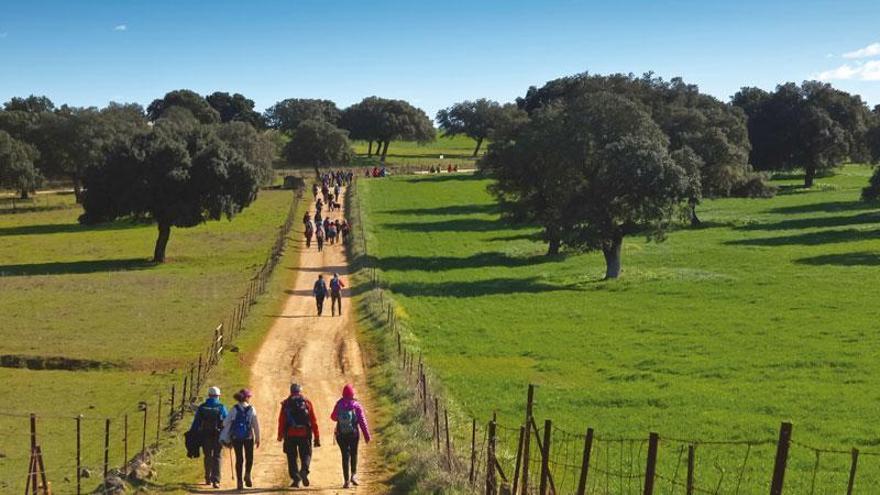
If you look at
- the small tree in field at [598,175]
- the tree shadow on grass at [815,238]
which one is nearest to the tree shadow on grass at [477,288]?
the small tree in field at [598,175]

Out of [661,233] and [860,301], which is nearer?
[860,301]

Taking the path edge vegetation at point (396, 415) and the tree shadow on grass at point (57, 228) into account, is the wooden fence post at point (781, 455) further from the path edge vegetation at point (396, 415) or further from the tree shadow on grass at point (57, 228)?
the tree shadow on grass at point (57, 228)

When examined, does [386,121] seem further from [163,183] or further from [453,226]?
→ [163,183]

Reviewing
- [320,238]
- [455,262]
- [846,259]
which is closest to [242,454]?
[455,262]

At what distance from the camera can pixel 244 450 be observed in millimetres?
20250

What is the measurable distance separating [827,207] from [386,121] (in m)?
92.1

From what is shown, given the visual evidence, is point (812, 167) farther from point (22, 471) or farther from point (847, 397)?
point (22, 471)

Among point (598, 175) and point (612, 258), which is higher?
point (598, 175)

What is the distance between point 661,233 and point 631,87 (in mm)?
34720

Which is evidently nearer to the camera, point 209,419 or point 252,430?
point 252,430

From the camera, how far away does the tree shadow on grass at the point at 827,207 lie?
88.6 metres

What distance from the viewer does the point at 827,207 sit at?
91.2 meters

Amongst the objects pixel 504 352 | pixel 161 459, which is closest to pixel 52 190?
pixel 504 352

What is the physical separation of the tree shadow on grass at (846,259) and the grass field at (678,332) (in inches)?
4.9
